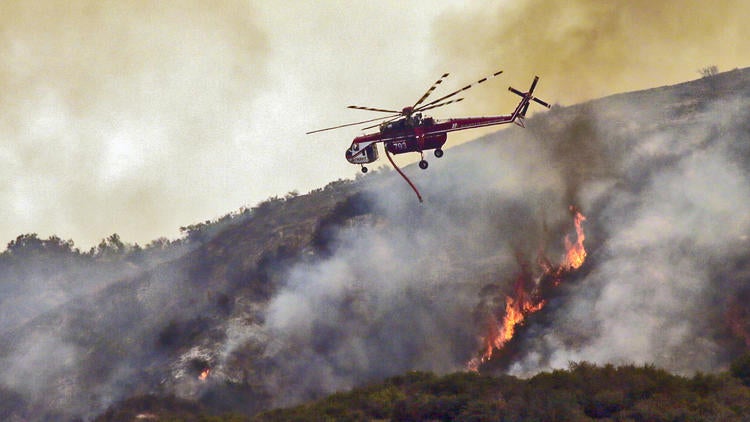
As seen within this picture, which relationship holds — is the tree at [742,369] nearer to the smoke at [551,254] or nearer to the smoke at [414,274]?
the smoke at [551,254]

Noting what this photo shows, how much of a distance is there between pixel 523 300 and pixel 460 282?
589cm

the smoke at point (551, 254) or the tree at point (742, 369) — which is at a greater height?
the smoke at point (551, 254)

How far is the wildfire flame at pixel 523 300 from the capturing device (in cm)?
6378

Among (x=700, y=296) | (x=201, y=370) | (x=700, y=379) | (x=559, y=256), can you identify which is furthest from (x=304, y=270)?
(x=700, y=379)

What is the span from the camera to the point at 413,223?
77.5m

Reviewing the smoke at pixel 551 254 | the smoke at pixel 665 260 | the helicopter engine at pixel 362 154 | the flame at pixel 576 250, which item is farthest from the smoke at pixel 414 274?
the helicopter engine at pixel 362 154

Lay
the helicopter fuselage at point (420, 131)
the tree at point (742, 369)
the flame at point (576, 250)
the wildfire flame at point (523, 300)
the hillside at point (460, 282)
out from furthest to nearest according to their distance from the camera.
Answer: the flame at point (576, 250) < the wildfire flame at point (523, 300) < the hillside at point (460, 282) < the helicopter fuselage at point (420, 131) < the tree at point (742, 369)

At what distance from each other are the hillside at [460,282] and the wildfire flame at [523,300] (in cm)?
25

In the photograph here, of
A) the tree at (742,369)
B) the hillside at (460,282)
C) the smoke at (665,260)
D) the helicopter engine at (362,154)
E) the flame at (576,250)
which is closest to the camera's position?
the tree at (742,369)

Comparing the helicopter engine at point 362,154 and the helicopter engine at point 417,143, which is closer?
the helicopter engine at point 417,143

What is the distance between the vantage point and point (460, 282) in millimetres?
69250

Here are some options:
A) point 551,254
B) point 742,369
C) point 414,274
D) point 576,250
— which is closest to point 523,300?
point 551,254

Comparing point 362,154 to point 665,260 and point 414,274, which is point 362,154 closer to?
point 414,274

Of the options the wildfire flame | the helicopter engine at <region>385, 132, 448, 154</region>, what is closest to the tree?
the helicopter engine at <region>385, 132, 448, 154</region>
